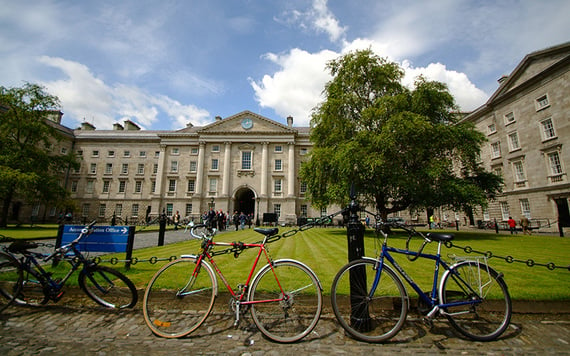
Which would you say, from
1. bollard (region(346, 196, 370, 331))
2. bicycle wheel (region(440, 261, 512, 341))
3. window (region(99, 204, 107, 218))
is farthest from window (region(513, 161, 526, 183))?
window (region(99, 204, 107, 218))

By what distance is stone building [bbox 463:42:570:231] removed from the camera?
22781 millimetres

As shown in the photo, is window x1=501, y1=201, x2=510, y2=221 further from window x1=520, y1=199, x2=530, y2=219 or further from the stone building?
window x1=520, y1=199, x2=530, y2=219

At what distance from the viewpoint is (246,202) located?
4556cm

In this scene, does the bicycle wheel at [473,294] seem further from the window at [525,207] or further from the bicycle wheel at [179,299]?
the window at [525,207]

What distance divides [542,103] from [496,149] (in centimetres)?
652

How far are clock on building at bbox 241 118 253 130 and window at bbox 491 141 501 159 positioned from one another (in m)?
33.9

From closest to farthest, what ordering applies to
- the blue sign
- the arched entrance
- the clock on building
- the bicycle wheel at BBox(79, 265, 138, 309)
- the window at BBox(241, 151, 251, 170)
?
the bicycle wheel at BBox(79, 265, 138, 309), the blue sign, the window at BBox(241, 151, 251, 170), the clock on building, the arched entrance

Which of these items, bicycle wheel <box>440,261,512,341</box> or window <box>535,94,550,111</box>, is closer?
bicycle wheel <box>440,261,512,341</box>

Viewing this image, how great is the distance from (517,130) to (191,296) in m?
36.0

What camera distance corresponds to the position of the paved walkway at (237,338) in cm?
279

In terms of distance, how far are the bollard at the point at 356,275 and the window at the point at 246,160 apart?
39.5m

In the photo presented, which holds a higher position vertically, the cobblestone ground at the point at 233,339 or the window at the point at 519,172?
the window at the point at 519,172

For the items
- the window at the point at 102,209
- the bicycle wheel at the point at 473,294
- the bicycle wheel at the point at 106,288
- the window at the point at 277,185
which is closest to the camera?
the bicycle wheel at the point at 473,294

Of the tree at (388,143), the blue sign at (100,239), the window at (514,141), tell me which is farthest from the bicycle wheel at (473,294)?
the window at (514,141)
